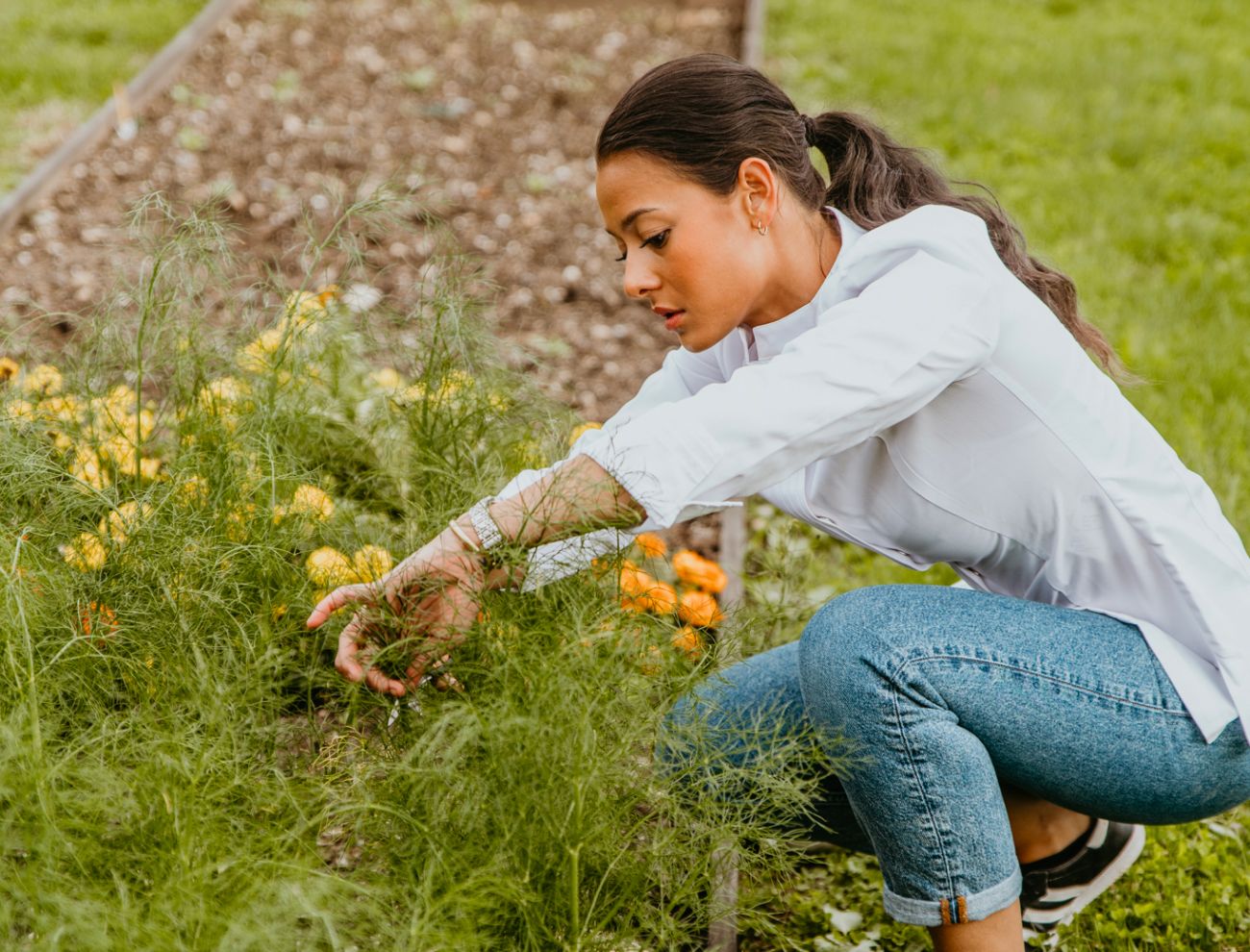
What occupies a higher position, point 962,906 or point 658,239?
point 658,239

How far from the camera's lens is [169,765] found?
4.99 ft

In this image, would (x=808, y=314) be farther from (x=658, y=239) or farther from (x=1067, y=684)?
(x=1067, y=684)

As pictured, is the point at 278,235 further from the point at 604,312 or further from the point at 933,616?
the point at 933,616

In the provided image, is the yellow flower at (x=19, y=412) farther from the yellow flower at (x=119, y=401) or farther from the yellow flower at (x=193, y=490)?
the yellow flower at (x=193, y=490)

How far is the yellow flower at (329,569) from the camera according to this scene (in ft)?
6.36

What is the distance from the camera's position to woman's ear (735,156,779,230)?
1.87 metres

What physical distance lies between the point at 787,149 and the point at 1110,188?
3501 mm

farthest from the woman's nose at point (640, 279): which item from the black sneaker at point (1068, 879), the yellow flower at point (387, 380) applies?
the black sneaker at point (1068, 879)

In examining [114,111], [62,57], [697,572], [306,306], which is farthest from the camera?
[62,57]

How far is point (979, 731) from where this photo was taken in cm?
179

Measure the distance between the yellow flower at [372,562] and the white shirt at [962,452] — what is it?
1.11 ft

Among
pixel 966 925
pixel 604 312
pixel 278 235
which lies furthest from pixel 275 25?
pixel 966 925

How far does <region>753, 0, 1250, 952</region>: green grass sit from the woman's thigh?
1.39ft

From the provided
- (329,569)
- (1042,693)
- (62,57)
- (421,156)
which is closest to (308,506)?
(329,569)
